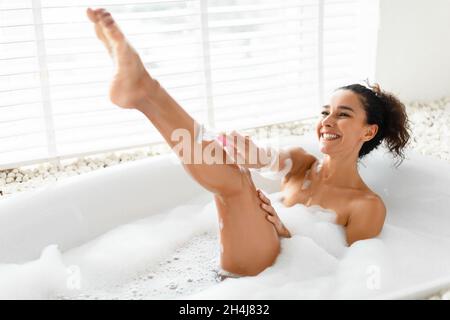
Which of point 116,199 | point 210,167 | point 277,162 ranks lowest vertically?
point 116,199

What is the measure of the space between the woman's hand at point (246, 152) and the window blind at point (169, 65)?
1.21m

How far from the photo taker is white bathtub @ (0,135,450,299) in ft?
6.68

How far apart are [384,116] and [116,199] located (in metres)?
0.99

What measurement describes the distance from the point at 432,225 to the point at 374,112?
18.5 inches

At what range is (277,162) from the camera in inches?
90.1

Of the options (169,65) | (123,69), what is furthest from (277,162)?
(169,65)

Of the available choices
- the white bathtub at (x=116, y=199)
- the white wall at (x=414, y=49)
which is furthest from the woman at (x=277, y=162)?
the white wall at (x=414, y=49)

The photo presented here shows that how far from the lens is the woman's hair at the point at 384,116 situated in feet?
7.07

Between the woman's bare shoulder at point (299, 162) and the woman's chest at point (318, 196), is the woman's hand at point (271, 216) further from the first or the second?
the woman's bare shoulder at point (299, 162)

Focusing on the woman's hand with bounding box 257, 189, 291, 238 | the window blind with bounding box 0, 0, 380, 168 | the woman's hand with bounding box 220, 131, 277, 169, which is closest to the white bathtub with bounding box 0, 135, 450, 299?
the woman's hand with bounding box 220, 131, 277, 169

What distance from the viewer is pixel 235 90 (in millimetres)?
3572

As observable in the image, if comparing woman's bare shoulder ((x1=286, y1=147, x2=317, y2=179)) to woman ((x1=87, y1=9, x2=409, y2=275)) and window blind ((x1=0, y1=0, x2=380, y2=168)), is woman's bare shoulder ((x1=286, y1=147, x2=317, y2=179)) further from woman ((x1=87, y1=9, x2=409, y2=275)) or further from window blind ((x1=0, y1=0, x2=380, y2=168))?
window blind ((x1=0, y1=0, x2=380, y2=168))

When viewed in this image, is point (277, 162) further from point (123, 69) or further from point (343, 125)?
point (123, 69)
